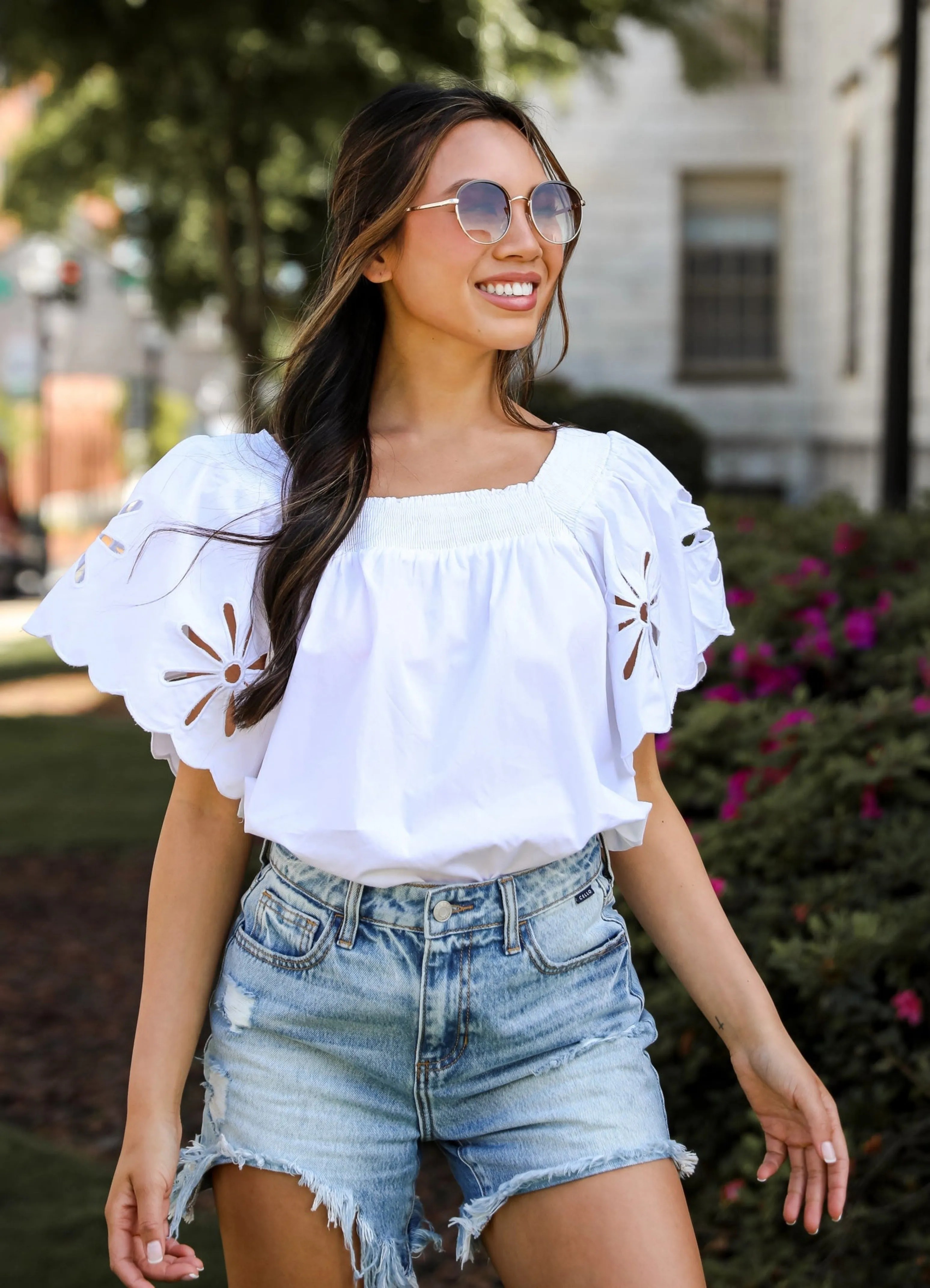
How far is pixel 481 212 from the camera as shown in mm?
1988

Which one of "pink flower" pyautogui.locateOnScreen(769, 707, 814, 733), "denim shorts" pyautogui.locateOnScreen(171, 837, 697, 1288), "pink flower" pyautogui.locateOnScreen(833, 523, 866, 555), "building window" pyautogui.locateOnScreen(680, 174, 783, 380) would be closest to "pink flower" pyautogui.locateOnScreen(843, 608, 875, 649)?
"pink flower" pyautogui.locateOnScreen(769, 707, 814, 733)

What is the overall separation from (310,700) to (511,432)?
19.8 inches

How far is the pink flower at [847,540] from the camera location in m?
4.66

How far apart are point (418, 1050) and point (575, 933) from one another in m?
0.23

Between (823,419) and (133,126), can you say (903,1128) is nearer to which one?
(133,126)

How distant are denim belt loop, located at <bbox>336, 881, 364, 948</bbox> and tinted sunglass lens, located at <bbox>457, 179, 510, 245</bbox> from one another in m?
0.84

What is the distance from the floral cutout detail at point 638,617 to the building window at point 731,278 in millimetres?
15742

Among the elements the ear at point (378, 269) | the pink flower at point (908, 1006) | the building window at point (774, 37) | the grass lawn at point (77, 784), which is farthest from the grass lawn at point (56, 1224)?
the building window at point (774, 37)

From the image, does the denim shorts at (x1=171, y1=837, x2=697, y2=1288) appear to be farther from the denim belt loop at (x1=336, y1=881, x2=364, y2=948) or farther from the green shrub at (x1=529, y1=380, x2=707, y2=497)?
the green shrub at (x1=529, y1=380, x2=707, y2=497)

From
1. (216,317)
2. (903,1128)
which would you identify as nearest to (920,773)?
(903,1128)

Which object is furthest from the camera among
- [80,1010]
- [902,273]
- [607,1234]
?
[902,273]

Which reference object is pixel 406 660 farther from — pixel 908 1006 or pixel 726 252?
pixel 726 252

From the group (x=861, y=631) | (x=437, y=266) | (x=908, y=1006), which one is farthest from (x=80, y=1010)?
(x=437, y=266)

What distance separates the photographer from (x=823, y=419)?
16.5m
